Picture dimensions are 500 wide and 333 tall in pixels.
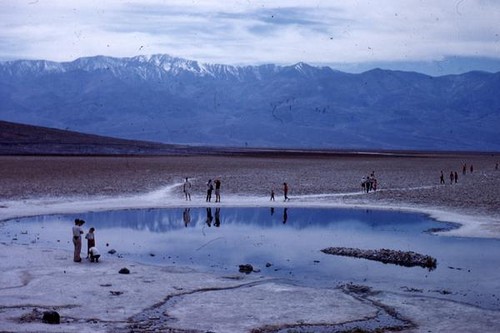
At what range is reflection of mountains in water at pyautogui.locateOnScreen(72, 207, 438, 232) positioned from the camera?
32000 mm

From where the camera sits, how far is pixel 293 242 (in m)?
27.0

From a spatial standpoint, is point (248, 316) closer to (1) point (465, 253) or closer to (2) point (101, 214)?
(1) point (465, 253)

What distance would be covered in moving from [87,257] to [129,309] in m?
6.82

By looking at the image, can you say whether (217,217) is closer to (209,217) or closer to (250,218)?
(209,217)

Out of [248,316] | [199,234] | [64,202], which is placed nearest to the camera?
[248,316]

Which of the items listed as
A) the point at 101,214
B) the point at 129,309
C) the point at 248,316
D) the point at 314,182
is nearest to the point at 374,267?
the point at 248,316

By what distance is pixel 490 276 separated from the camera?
2038 centimetres

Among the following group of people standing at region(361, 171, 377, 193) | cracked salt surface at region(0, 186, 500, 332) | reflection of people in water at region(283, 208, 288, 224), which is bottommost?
cracked salt surface at region(0, 186, 500, 332)

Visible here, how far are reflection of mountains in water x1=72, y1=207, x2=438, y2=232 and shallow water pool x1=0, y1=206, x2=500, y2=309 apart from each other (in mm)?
49

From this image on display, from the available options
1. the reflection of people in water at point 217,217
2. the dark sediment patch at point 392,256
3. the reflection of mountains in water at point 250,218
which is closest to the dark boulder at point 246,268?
the dark sediment patch at point 392,256

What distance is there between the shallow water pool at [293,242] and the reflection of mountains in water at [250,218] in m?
0.05

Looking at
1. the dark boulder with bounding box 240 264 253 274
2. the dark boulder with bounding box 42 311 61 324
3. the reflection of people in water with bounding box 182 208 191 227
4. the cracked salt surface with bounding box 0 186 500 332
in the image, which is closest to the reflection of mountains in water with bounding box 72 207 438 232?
the reflection of people in water with bounding box 182 208 191 227

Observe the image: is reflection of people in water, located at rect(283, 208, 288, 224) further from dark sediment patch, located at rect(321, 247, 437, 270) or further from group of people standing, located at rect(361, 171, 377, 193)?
group of people standing, located at rect(361, 171, 377, 193)

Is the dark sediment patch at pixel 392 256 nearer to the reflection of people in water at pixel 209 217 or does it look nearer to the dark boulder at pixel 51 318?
the reflection of people in water at pixel 209 217
